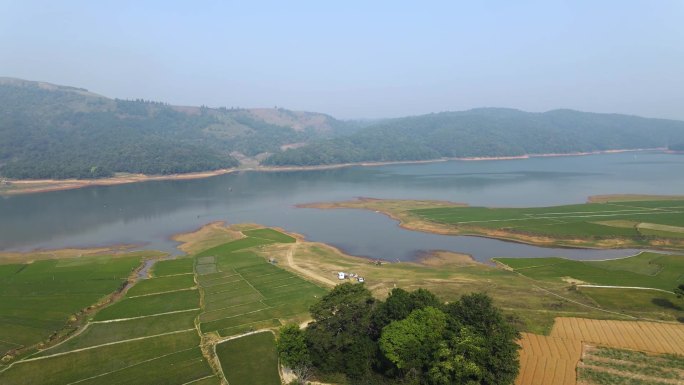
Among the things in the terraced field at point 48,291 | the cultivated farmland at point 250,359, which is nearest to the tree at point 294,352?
the cultivated farmland at point 250,359

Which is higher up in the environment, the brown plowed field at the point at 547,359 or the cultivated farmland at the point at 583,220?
the cultivated farmland at the point at 583,220

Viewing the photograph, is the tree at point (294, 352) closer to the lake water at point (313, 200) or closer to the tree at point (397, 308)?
the tree at point (397, 308)

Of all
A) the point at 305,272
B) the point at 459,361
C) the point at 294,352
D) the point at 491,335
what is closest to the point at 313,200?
the point at 305,272

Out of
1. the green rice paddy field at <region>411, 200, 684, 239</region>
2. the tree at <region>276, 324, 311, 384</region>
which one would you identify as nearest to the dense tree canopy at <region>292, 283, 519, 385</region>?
the tree at <region>276, 324, 311, 384</region>

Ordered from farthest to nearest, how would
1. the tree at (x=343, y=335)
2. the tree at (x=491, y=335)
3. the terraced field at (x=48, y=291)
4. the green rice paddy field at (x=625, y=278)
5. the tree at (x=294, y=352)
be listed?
the green rice paddy field at (x=625, y=278), the terraced field at (x=48, y=291), the tree at (x=343, y=335), the tree at (x=294, y=352), the tree at (x=491, y=335)

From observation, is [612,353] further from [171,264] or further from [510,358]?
[171,264]

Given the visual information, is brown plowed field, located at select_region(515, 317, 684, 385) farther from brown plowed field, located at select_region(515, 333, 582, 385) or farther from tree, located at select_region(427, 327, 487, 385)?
tree, located at select_region(427, 327, 487, 385)

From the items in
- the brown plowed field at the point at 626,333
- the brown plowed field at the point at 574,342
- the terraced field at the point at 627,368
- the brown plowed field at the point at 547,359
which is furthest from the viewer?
the brown plowed field at the point at 626,333
